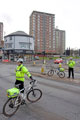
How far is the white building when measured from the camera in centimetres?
4068

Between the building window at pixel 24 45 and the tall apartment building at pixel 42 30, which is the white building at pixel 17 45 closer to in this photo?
the building window at pixel 24 45

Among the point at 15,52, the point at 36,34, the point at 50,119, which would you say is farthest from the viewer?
the point at 36,34

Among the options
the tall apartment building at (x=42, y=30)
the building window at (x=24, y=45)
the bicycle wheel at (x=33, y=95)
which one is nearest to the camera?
the bicycle wheel at (x=33, y=95)

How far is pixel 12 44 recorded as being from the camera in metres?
41.4

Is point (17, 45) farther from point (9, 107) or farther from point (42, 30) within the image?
point (42, 30)

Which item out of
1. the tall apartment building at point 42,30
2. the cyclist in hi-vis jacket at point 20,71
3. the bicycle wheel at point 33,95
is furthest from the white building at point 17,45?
the tall apartment building at point 42,30

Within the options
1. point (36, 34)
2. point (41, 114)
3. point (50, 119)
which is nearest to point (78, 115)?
point (50, 119)

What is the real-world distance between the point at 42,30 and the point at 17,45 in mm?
62720

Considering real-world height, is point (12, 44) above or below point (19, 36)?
below

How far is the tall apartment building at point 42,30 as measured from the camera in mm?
97750

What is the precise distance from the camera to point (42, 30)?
99250mm

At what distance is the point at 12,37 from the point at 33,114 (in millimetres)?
40271

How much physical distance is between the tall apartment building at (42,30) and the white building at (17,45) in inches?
2096

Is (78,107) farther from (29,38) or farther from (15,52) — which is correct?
(29,38)
